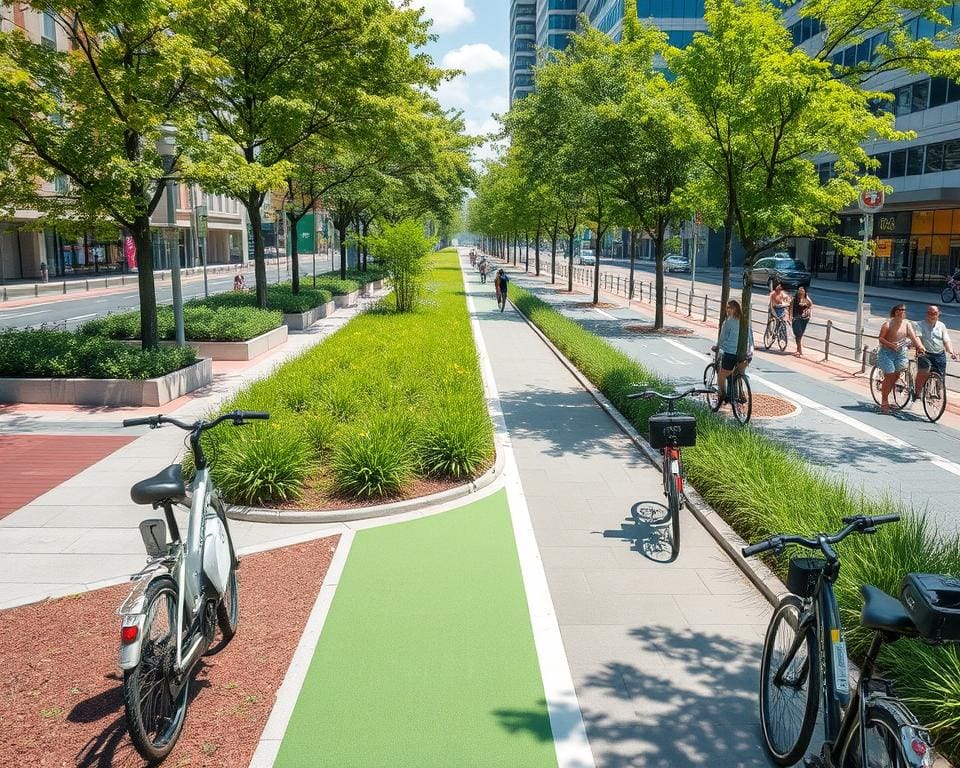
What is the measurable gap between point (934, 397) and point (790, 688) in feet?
32.9

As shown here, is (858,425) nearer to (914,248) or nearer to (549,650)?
(549,650)

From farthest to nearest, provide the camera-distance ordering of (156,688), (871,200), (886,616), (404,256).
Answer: (404,256) → (871,200) → (156,688) → (886,616)

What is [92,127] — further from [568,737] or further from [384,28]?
[568,737]

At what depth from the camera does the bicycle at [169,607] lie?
12.1 feet

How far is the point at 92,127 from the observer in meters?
12.8

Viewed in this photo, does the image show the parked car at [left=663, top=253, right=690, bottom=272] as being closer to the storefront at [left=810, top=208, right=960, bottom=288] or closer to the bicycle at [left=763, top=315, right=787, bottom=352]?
the storefront at [left=810, top=208, right=960, bottom=288]

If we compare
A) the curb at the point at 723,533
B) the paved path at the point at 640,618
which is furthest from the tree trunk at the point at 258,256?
the paved path at the point at 640,618

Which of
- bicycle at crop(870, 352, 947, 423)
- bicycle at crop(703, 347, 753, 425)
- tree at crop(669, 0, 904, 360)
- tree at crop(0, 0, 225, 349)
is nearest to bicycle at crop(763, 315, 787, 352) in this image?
bicycle at crop(870, 352, 947, 423)

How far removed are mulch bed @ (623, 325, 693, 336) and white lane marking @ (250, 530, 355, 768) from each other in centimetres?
1821

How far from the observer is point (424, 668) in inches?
194

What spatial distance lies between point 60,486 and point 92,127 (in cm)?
701

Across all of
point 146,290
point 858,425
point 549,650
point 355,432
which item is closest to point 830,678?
point 549,650

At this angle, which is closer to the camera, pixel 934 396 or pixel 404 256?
pixel 934 396

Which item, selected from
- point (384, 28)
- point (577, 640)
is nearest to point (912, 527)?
point (577, 640)
